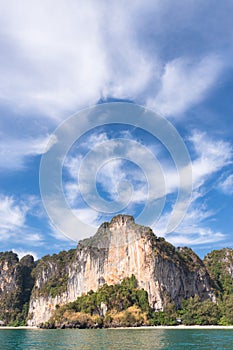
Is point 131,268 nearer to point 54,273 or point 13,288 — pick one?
point 54,273

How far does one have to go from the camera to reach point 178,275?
7862 centimetres

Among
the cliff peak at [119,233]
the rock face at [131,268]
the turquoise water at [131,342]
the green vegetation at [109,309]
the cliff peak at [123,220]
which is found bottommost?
the turquoise water at [131,342]

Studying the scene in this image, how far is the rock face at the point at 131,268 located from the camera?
7488 centimetres

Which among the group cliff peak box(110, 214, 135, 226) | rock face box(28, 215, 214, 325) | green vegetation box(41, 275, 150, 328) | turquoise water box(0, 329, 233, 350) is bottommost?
turquoise water box(0, 329, 233, 350)

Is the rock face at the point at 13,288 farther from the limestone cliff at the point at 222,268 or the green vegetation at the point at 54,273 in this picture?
the limestone cliff at the point at 222,268

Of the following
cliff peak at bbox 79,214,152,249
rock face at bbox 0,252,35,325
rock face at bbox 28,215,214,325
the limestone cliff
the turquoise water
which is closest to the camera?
the turquoise water

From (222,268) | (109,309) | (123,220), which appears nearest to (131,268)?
(123,220)

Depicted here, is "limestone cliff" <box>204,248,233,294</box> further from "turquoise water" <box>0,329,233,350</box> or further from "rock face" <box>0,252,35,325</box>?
"turquoise water" <box>0,329,233,350</box>

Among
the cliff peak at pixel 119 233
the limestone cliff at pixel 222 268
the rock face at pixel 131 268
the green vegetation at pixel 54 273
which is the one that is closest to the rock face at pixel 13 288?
the green vegetation at pixel 54 273

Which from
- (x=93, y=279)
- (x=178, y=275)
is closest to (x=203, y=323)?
(x=178, y=275)

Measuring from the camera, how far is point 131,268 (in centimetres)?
7850

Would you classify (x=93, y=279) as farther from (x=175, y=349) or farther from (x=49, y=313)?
(x=175, y=349)

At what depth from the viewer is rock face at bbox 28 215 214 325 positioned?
7488 cm

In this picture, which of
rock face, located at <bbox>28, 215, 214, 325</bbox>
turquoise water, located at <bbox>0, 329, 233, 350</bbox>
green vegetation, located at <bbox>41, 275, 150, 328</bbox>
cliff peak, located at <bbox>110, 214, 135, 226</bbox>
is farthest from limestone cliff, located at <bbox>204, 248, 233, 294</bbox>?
turquoise water, located at <bbox>0, 329, 233, 350</bbox>
